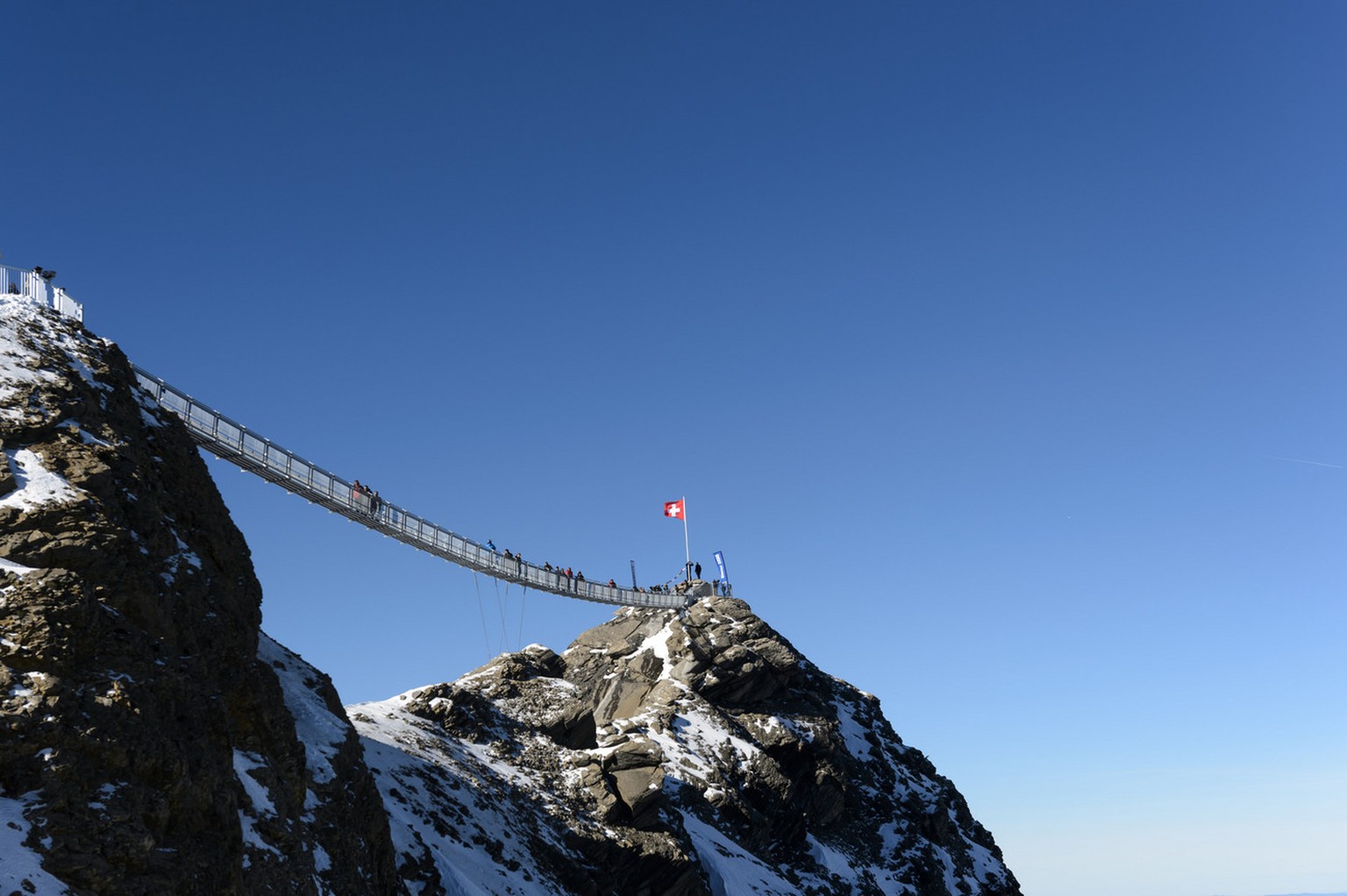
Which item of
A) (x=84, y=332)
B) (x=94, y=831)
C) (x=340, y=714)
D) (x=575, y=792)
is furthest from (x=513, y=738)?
(x=94, y=831)

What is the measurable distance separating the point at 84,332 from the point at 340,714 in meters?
13.8

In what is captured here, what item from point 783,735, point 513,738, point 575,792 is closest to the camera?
point 575,792

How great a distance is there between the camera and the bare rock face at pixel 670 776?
42.4 metres

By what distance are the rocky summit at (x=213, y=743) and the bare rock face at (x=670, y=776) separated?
0.58 ft

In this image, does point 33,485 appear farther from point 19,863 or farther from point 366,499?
point 366,499

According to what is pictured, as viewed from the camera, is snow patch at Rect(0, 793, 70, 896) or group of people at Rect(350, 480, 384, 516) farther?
group of people at Rect(350, 480, 384, 516)

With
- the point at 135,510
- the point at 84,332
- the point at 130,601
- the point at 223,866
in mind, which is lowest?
the point at 223,866

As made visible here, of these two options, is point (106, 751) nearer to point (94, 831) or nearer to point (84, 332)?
point (94, 831)

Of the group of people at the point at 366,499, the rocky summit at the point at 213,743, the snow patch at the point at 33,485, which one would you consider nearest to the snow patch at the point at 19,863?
the rocky summit at the point at 213,743

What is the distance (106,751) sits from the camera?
788 inches

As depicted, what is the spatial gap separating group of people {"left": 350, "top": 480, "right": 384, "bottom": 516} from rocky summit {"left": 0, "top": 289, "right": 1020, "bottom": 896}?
909 centimetres

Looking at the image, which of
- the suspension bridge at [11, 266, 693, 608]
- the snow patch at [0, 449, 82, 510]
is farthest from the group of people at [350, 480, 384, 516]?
the snow patch at [0, 449, 82, 510]

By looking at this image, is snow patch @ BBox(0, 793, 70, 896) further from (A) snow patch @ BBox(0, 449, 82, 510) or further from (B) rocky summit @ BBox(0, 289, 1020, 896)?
(A) snow patch @ BBox(0, 449, 82, 510)

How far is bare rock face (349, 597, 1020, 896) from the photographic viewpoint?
139 ft
